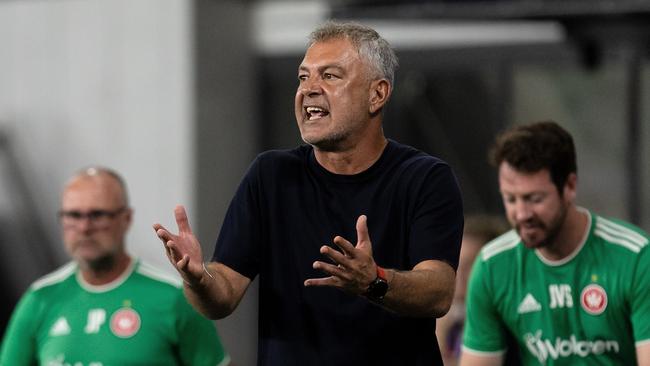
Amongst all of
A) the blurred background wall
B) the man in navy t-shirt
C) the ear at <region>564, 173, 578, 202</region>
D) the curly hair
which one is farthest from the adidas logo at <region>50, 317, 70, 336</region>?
the blurred background wall

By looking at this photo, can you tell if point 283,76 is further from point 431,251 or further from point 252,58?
point 431,251

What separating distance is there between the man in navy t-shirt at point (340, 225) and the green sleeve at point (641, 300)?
4.82 ft

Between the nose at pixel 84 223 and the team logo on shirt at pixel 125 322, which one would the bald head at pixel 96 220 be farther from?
the team logo on shirt at pixel 125 322

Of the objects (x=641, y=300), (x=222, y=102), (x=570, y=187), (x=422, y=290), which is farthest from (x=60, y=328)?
(x=222, y=102)

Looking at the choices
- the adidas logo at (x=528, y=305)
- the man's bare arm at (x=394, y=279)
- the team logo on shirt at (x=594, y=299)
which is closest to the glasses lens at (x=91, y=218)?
the adidas logo at (x=528, y=305)

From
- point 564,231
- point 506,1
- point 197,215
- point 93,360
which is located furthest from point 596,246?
point 197,215

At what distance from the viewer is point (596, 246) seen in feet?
19.0

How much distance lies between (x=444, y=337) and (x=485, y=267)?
86.3 inches

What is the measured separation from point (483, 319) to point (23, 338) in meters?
2.19

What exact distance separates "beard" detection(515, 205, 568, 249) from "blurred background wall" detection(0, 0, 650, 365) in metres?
5.15

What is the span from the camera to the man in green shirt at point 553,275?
566 cm

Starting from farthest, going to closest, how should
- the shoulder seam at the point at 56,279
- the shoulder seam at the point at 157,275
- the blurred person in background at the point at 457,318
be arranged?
1. the blurred person in background at the point at 457,318
2. the shoulder seam at the point at 56,279
3. the shoulder seam at the point at 157,275

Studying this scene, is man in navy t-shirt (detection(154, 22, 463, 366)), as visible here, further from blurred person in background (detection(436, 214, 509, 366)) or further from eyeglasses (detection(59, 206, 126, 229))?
blurred person in background (detection(436, 214, 509, 366))

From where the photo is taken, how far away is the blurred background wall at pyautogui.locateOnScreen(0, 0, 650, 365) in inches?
459
